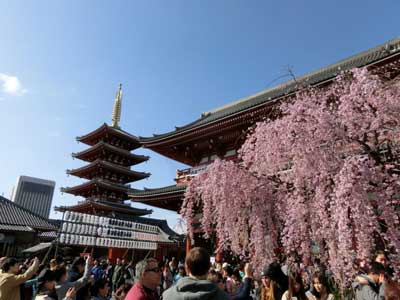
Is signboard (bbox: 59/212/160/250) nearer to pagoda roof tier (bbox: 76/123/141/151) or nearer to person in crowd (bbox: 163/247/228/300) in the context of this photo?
person in crowd (bbox: 163/247/228/300)

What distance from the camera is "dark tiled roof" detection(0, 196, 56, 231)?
18.8 metres

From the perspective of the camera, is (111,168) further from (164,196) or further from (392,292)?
(392,292)

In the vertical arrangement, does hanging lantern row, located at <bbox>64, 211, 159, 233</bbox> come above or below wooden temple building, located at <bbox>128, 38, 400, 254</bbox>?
below

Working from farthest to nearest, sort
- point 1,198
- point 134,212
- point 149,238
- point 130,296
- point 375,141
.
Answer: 1. point 134,212
2. point 1,198
3. point 149,238
4. point 375,141
5. point 130,296

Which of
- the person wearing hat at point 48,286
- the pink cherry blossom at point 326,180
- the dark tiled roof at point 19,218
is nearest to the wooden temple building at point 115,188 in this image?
the dark tiled roof at point 19,218

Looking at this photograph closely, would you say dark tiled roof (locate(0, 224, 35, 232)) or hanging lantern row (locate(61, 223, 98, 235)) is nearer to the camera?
hanging lantern row (locate(61, 223, 98, 235))

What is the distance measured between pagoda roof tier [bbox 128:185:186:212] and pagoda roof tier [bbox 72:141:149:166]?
17375 millimetres

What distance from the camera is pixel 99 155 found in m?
31.8

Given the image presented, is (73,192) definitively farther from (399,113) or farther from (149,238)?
(399,113)

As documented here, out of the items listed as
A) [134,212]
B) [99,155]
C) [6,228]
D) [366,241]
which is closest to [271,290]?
[366,241]

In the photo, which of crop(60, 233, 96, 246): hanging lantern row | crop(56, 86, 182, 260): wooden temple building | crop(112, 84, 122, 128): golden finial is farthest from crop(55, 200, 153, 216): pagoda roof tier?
crop(60, 233, 96, 246): hanging lantern row

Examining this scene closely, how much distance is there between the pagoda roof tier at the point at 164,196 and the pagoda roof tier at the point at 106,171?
1647 centimetres

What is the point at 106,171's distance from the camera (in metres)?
30.9

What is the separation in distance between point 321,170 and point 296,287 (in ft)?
9.02
